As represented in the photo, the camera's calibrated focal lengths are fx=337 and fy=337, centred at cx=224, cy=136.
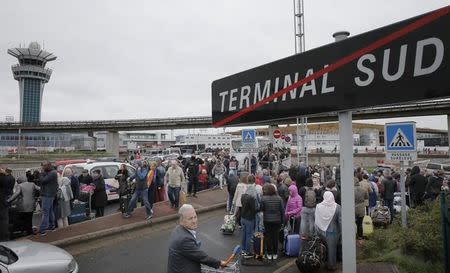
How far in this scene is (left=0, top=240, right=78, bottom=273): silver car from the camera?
17.5 ft

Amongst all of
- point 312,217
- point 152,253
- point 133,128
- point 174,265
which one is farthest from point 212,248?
point 133,128

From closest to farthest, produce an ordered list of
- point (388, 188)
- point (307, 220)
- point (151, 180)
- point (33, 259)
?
point (33, 259), point (307, 220), point (388, 188), point (151, 180)

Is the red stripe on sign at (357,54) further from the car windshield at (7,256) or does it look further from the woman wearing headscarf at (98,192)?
the woman wearing headscarf at (98,192)

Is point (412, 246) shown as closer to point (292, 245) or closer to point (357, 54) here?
point (292, 245)

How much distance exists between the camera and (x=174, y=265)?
12.4 feet

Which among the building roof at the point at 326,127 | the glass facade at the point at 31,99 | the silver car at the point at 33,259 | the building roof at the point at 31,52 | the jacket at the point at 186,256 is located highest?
the building roof at the point at 31,52

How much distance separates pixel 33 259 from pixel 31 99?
494 feet

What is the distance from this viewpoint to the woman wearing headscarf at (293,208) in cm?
911

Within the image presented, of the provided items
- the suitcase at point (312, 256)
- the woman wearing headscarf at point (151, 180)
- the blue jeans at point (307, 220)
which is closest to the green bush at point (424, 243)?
the suitcase at point (312, 256)

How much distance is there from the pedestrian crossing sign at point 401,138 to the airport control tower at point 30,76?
146 metres

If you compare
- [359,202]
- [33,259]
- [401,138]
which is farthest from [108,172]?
[401,138]

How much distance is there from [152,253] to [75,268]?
2.77 metres

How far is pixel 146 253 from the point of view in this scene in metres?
8.75

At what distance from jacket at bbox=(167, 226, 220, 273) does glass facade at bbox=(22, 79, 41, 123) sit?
15143 cm
